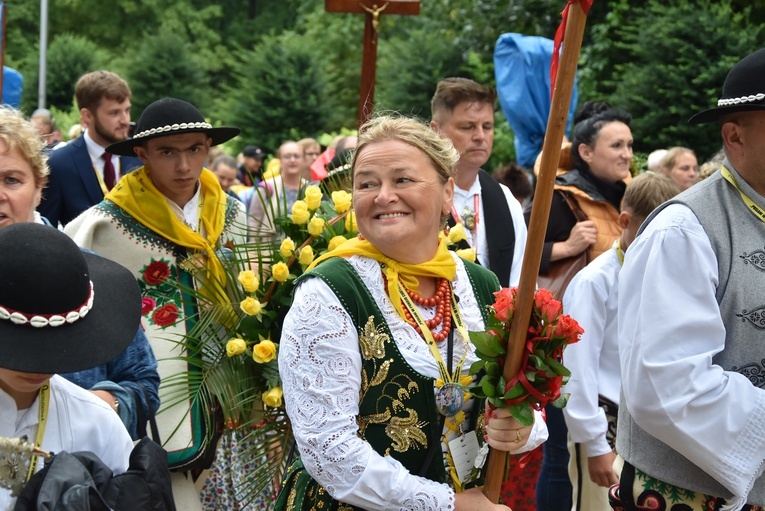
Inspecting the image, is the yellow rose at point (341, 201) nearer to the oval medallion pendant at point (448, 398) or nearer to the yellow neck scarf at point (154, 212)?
the yellow neck scarf at point (154, 212)

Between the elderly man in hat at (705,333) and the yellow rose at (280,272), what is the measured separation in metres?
1.69

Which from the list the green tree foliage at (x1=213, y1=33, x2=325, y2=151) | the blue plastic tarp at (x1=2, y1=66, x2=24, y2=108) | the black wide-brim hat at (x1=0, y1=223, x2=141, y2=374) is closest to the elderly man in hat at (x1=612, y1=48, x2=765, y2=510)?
the black wide-brim hat at (x1=0, y1=223, x2=141, y2=374)

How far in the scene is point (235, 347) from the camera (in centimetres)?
445

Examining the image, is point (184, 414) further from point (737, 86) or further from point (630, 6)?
point (630, 6)

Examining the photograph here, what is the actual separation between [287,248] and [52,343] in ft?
6.99

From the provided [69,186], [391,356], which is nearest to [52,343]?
[391,356]

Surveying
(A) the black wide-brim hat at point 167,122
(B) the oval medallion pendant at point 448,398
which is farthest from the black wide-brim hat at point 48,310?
(A) the black wide-brim hat at point 167,122

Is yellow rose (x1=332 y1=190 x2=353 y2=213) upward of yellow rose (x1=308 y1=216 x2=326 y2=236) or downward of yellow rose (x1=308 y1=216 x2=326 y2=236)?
upward

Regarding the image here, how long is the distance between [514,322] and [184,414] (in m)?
2.48

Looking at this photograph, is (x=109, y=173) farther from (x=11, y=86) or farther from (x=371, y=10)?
(x=11, y=86)

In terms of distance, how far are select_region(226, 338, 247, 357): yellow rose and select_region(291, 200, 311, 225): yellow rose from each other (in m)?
0.58

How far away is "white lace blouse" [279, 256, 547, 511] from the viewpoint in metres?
2.83

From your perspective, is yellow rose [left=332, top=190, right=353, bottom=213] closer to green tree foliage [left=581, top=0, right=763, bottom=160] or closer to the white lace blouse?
the white lace blouse

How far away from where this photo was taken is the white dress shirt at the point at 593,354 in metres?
4.77
